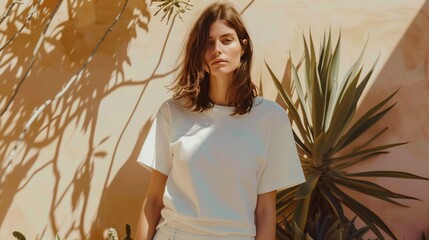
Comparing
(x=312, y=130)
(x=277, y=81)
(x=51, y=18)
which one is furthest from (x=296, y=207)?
(x=51, y=18)

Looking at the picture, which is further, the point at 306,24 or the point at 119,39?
the point at 306,24

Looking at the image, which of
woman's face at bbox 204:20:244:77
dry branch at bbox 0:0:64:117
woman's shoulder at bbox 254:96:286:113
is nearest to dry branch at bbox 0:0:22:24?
dry branch at bbox 0:0:64:117

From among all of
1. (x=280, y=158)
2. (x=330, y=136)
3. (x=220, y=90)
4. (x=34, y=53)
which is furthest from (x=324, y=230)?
(x=34, y=53)

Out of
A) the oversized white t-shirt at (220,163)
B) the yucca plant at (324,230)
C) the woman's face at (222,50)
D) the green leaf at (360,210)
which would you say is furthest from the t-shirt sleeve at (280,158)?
the green leaf at (360,210)

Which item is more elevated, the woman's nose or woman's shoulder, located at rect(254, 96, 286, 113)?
the woman's nose

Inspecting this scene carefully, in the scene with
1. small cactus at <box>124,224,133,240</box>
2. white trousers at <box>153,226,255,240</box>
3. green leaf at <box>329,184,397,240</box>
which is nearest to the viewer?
white trousers at <box>153,226,255,240</box>

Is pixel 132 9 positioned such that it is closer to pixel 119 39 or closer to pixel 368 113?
pixel 119 39

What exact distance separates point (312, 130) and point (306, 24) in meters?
0.64

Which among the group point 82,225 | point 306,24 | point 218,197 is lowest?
point 82,225

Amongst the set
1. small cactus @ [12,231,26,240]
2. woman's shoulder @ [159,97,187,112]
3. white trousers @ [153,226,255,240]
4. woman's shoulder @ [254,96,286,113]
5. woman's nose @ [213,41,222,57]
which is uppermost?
woman's nose @ [213,41,222,57]

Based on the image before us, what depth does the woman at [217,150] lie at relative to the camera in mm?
2281

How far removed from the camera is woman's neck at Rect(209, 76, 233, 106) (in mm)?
2449

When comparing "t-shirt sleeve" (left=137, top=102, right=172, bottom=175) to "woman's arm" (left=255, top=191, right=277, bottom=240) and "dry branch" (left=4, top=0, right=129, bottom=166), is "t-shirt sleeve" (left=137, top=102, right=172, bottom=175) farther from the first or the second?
"dry branch" (left=4, top=0, right=129, bottom=166)

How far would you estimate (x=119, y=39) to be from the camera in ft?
11.8
